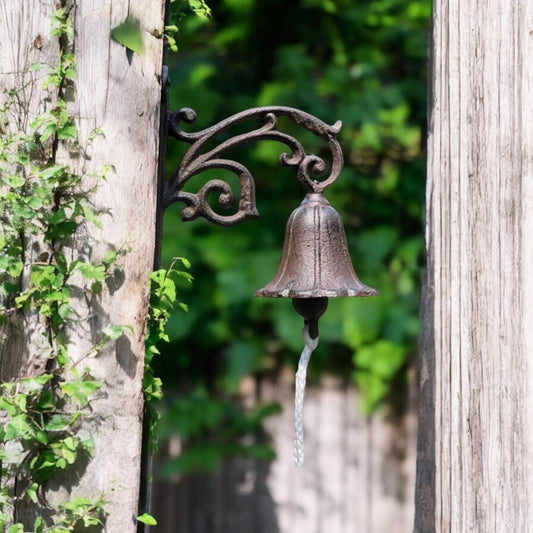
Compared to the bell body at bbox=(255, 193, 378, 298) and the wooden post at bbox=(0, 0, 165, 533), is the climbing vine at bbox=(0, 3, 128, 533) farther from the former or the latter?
the bell body at bbox=(255, 193, 378, 298)

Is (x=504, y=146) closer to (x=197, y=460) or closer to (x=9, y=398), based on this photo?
(x=9, y=398)

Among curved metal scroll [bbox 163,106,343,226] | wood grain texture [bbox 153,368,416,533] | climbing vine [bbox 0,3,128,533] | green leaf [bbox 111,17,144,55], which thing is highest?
green leaf [bbox 111,17,144,55]

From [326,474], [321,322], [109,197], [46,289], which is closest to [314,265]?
[109,197]

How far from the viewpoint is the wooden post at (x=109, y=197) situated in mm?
1718

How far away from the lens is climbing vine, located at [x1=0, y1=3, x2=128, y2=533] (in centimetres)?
167

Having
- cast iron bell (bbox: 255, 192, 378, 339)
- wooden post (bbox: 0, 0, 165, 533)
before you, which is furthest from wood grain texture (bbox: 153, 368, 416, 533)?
wooden post (bbox: 0, 0, 165, 533)

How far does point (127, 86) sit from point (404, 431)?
2.50 meters

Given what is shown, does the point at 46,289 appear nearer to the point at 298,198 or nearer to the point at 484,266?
the point at 484,266

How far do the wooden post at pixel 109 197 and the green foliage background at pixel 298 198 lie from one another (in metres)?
1.72

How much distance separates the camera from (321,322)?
3586 millimetres

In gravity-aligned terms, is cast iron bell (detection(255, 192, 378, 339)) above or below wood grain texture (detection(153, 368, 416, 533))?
above

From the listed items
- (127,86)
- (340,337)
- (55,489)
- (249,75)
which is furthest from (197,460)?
(127,86)

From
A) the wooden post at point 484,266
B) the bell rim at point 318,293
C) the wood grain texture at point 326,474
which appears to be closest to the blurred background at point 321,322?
the wood grain texture at point 326,474

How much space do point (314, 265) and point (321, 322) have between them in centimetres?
180
